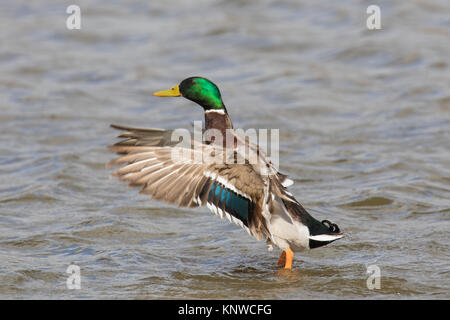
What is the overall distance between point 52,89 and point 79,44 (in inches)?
80.2

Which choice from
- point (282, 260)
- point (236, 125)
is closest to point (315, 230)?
point (282, 260)

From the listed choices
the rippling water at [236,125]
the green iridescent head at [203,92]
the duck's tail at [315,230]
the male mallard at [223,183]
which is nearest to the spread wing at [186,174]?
the male mallard at [223,183]

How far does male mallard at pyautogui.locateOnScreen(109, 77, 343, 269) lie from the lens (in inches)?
192

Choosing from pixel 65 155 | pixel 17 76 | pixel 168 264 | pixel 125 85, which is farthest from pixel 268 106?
pixel 168 264

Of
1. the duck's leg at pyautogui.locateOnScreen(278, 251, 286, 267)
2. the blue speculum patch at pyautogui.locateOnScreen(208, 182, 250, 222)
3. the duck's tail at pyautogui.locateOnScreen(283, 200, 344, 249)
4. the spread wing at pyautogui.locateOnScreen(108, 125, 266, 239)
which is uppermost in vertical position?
the spread wing at pyautogui.locateOnScreen(108, 125, 266, 239)

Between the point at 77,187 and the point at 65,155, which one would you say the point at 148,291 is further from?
the point at 65,155

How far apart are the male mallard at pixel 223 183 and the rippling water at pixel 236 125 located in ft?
1.24

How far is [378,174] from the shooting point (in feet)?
25.1

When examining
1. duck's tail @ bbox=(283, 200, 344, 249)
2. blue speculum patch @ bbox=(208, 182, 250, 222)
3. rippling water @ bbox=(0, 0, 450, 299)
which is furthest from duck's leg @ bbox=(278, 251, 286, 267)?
blue speculum patch @ bbox=(208, 182, 250, 222)

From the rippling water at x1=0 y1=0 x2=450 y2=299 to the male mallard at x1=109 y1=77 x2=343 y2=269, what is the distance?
379 mm

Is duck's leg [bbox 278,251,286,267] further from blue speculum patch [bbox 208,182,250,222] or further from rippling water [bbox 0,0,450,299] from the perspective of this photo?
blue speculum patch [bbox 208,182,250,222]

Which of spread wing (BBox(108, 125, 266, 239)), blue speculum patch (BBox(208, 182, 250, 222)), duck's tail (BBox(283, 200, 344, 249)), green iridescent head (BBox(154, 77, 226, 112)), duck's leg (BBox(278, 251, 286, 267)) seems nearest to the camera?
spread wing (BBox(108, 125, 266, 239))

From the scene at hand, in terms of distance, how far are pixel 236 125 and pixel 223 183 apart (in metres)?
4.07

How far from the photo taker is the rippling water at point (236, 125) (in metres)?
5.51
